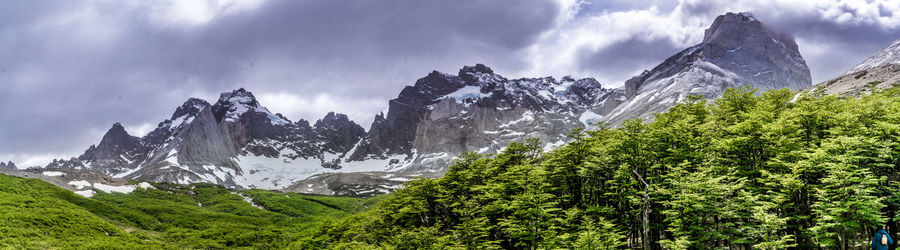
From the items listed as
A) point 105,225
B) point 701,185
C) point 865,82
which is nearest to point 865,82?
point 865,82

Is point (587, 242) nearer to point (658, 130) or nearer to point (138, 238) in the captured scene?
point (658, 130)

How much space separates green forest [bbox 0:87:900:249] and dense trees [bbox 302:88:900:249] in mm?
125

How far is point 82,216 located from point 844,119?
280 feet

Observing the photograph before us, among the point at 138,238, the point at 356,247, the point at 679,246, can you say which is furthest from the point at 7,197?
the point at 679,246

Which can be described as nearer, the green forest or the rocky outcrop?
the green forest

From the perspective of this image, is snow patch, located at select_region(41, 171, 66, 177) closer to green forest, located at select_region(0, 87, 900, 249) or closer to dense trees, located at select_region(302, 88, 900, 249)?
green forest, located at select_region(0, 87, 900, 249)

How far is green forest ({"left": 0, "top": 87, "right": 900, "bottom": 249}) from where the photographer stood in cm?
2286

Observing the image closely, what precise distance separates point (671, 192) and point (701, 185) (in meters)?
2.58

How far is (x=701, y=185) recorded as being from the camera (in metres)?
24.0

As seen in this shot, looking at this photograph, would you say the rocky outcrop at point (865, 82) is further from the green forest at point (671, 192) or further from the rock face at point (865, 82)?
the green forest at point (671, 192)

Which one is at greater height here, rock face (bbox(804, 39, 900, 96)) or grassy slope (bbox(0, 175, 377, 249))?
rock face (bbox(804, 39, 900, 96))

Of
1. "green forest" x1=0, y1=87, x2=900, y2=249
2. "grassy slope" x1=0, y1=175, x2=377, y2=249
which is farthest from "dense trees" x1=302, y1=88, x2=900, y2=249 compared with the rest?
"grassy slope" x1=0, y1=175, x2=377, y2=249

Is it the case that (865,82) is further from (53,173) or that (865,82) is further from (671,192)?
(53,173)

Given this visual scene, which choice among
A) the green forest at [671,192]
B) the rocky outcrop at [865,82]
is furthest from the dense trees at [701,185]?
the rocky outcrop at [865,82]
